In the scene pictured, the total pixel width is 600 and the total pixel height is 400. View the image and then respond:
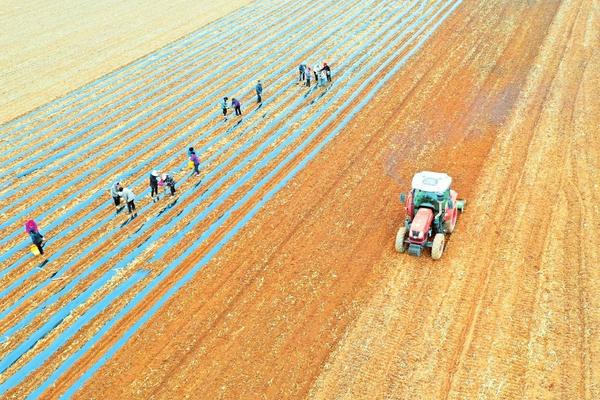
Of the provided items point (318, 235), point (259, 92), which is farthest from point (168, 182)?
point (259, 92)

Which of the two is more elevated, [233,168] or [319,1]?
[319,1]

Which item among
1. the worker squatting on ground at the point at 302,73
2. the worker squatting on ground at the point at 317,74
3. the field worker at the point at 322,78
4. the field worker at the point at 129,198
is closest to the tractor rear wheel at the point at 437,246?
the field worker at the point at 129,198

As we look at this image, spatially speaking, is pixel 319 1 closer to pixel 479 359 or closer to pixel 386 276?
pixel 386 276

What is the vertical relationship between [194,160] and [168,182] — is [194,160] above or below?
above

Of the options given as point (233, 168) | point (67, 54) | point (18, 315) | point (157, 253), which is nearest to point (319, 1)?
point (67, 54)

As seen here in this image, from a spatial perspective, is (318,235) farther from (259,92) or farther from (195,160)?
(259,92)

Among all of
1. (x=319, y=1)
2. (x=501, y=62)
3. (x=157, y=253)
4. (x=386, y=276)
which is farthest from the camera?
(x=319, y=1)

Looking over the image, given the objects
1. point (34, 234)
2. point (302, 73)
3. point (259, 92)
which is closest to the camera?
point (34, 234)
